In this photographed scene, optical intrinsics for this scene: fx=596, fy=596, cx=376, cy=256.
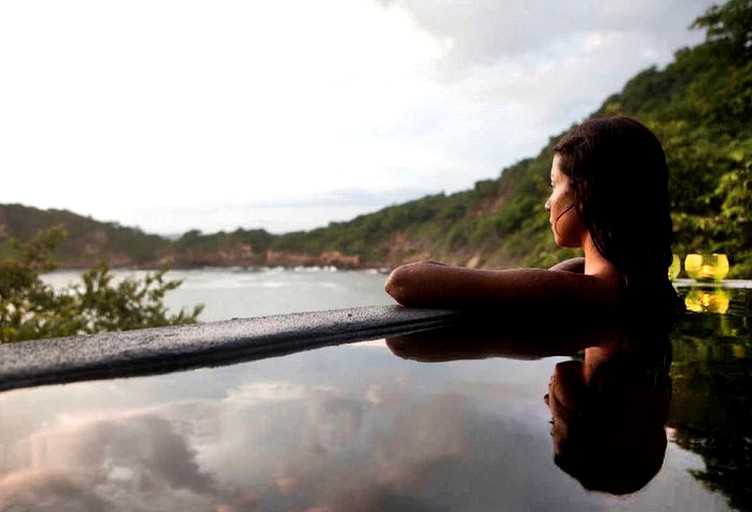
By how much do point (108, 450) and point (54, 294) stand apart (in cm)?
916

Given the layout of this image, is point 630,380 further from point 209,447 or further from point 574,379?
point 209,447

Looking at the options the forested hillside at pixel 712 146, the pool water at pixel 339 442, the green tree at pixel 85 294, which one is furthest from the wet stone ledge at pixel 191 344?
the green tree at pixel 85 294

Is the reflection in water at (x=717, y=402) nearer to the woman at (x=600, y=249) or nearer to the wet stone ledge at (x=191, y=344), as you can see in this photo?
the woman at (x=600, y=249)

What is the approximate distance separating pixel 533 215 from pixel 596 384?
16503 mm

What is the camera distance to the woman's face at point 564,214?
193 cm

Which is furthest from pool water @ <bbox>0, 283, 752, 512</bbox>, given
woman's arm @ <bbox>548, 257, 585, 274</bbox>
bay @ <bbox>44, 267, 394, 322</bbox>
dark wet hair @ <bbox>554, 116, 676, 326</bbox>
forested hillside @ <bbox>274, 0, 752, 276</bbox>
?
bay @ <bbox>44, 267, 394, 322</bbox>

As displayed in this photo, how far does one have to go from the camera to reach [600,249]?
1849mm

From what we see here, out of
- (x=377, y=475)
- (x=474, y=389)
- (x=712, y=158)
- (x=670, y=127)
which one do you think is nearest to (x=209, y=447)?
(x=377, y=475)

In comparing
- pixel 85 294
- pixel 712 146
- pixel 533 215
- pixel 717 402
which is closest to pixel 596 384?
pixel 717 402

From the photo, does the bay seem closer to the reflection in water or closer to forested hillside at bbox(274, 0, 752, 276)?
forested hillside at bbox(274, 0, 752, 276)

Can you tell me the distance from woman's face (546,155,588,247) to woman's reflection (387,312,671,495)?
322mm

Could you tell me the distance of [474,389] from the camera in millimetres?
1041

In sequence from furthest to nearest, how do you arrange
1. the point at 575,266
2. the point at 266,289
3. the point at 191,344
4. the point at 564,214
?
1. the point at 266,289
2. the point at 575,266
3. the point at 564,214
4. the point at 191,344

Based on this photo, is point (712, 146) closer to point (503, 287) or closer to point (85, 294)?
point (503, 287)
